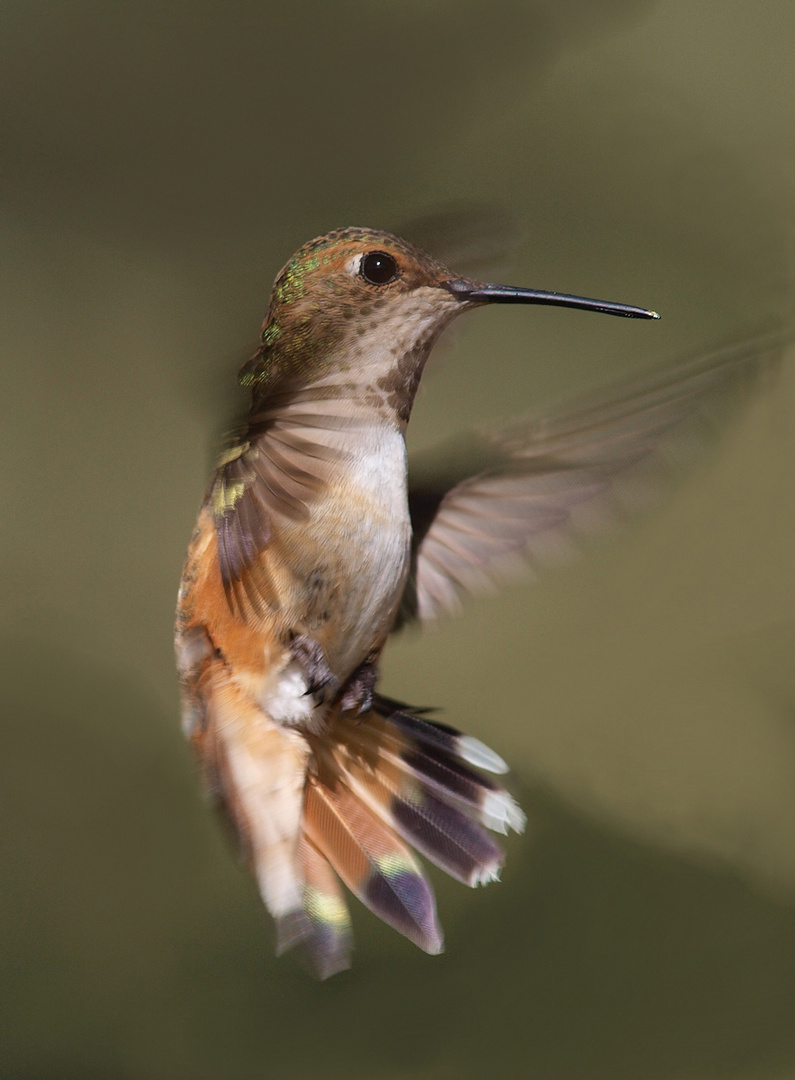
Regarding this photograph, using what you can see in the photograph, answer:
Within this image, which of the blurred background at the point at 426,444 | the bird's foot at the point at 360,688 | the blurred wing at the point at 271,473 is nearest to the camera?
the blurred wing at the point at 271,473

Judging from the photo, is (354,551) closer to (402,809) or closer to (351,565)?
(351,565)

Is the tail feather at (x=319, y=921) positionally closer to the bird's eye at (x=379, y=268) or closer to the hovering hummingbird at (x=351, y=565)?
the hovering hummingbird at (x=351, y=565)

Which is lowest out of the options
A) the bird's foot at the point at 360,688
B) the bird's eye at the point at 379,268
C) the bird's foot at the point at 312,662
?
the bird's foot at the point at 360,688

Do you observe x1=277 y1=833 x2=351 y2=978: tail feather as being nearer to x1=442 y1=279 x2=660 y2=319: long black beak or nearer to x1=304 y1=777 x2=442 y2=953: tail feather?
x1=304 y1=777 x2=442 y2=953: tail feather

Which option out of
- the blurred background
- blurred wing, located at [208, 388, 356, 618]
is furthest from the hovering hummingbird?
the blurred background

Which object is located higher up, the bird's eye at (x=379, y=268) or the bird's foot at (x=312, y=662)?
the bird's eye at (x=379, y=268)

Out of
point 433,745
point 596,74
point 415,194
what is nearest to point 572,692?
point 433,745

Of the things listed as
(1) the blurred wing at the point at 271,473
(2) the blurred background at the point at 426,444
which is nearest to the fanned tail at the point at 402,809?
(1) the blurred wing at the point at 271,473
